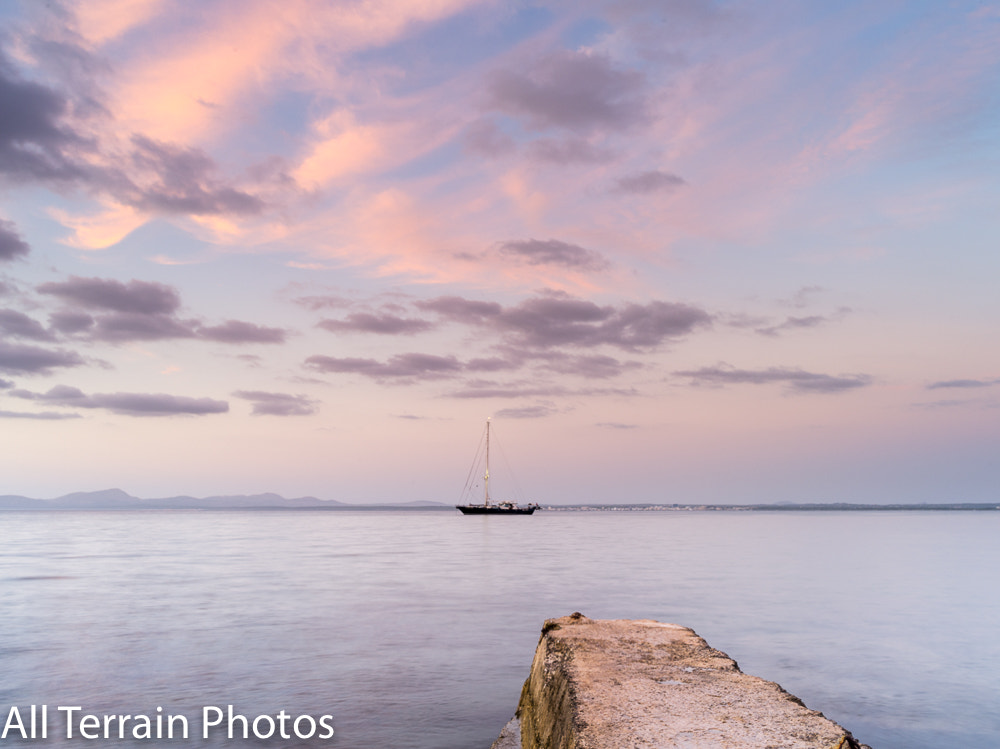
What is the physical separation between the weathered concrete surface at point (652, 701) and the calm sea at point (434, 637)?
296 centimetres

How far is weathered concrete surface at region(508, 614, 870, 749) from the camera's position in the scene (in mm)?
4168

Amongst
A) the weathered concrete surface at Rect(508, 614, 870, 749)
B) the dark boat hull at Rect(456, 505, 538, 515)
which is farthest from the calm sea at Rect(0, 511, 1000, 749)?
the dark boat hull at Rect(456, 505, 538, 515)

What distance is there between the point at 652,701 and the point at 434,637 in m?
11.8

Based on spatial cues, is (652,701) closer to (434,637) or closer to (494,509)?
(434,637)

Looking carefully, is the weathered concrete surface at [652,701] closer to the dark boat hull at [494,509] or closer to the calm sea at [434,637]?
the calm sea at [434,637]

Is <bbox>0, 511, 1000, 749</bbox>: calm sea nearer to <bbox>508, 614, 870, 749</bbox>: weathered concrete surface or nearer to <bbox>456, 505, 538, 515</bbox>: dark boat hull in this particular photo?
<bbox>508, 614, 870, 749</bbox>: weathered concrete surface

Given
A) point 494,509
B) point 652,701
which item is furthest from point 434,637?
point 494,509

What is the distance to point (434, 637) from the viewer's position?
15.8 m

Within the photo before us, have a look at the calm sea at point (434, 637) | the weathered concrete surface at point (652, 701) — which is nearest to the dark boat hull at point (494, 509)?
the calm sea at point (434, 637)

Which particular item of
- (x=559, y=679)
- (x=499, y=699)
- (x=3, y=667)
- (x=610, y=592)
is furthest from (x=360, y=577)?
(x=559, y=679)

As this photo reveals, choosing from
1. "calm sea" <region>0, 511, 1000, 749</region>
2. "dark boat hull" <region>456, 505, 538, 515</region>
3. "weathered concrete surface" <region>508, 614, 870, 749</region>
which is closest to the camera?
"weathered concrete surface" <region>508, 614, 870, 749</region>

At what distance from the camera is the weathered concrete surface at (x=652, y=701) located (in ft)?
13.7

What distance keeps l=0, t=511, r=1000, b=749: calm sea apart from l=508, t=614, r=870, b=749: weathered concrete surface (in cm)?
296

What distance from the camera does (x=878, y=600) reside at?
22625 millimetres
